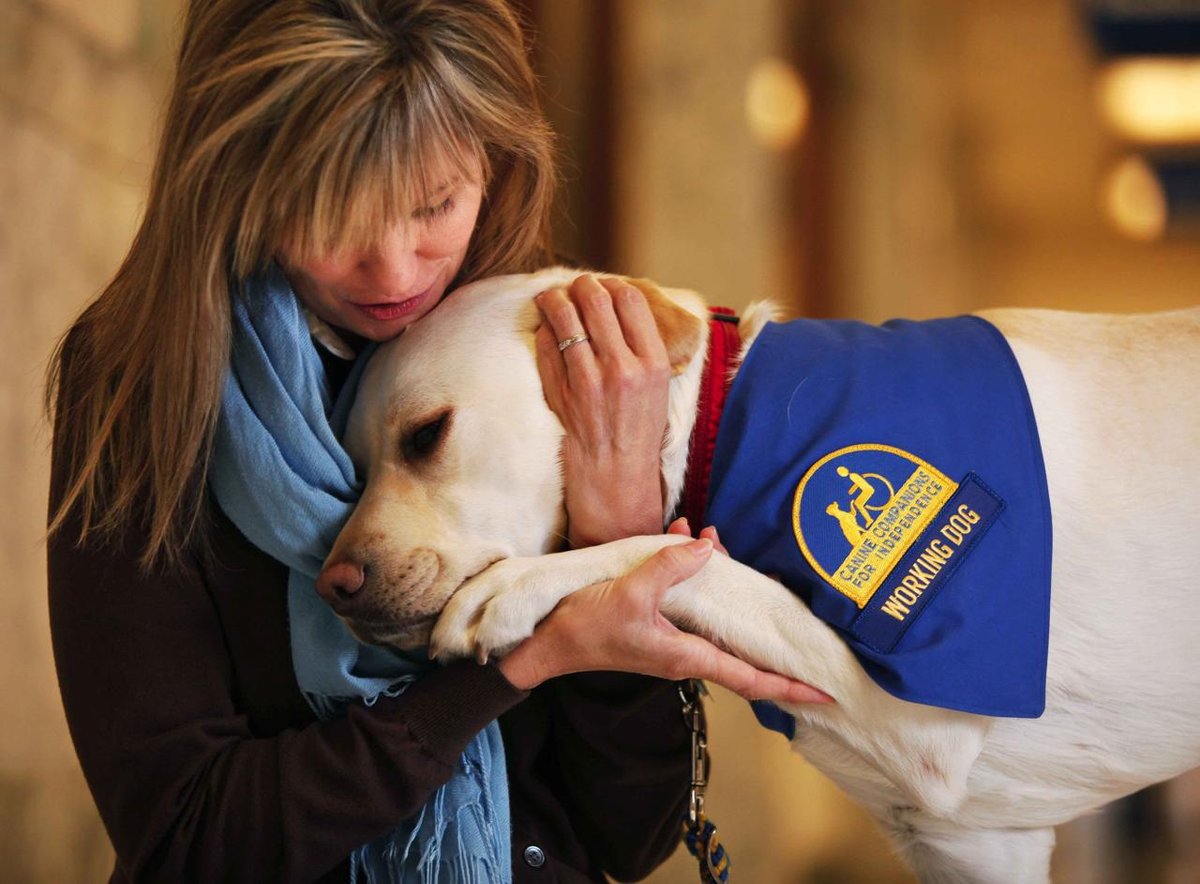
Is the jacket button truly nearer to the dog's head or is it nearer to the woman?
the woman

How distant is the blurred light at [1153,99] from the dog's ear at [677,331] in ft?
14.5

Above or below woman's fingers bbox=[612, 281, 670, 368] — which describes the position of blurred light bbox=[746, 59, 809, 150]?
above

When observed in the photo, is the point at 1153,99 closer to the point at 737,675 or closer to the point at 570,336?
the point at 570,336

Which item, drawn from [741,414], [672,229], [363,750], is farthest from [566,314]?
[672,229]

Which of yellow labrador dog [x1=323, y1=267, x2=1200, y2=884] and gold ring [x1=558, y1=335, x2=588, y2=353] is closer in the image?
yellow labrador dog [x1=323, y1=267, x2=1200, y2=884]

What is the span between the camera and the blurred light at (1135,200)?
19.7 ft

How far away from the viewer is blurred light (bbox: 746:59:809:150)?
3.26m

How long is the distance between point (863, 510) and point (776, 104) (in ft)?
8.73

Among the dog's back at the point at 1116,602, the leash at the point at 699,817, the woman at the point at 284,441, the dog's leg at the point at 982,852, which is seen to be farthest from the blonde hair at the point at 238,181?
the dog's leg at the point at 982,852

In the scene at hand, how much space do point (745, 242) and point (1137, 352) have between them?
1.88 m

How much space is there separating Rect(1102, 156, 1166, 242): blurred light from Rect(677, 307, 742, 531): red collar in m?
5.41

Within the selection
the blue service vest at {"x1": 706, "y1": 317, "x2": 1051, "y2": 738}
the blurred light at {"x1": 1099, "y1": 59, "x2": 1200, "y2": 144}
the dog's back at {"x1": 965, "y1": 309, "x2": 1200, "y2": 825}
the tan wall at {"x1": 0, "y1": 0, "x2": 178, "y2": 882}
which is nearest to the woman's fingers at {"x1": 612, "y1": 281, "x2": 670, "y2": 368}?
the blue service vest at {"x1": 706, "y1": 317, "x2": 1051, "y2": 738}

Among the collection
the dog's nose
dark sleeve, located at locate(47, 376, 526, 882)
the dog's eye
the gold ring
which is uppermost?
the gold ring

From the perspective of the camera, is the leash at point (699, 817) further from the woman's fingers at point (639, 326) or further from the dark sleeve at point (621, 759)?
the woman's fingers at point (639, 326)
